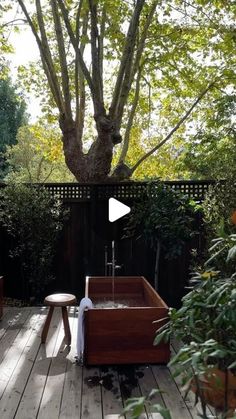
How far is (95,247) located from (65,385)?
7.70 feet

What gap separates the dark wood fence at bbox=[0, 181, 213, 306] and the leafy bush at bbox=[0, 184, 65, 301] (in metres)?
0.19

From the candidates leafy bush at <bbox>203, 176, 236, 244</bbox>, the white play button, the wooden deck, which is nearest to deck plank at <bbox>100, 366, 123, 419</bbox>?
the wooden deck

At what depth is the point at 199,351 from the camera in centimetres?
137

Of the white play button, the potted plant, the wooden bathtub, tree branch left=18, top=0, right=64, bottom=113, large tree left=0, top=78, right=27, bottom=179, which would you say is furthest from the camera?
large tree left=0, top=78, right=27, bottom=179

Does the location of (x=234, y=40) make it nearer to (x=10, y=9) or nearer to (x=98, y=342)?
(x=10, y=9)

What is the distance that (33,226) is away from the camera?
4.64 meters

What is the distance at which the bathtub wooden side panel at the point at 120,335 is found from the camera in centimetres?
300

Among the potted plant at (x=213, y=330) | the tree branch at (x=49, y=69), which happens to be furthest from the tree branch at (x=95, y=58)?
the potted plant at (x=213, y=330)

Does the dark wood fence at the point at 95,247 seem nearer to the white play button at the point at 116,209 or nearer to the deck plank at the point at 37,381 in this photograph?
the white play button at the point at 116,209

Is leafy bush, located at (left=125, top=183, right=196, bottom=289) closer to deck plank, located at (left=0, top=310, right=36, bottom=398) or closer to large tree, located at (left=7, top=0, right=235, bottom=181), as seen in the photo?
large tree, located at (left=7, top=0, right=235, bottom=181)

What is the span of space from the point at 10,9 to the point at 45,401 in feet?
18.7

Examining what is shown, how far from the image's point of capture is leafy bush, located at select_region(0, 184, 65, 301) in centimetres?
462

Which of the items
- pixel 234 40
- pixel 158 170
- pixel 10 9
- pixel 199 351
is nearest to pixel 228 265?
pixel 199 351

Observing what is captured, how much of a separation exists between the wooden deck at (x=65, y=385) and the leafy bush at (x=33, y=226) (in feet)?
3.87
